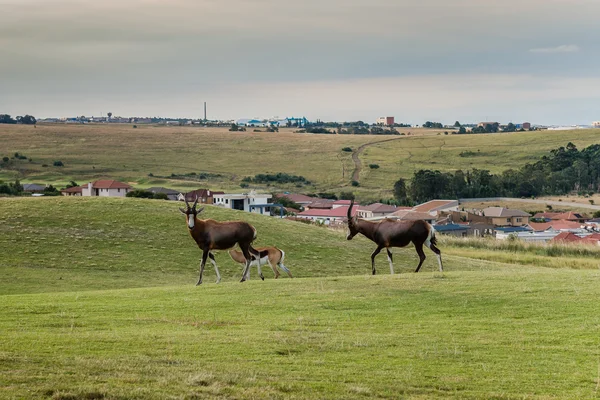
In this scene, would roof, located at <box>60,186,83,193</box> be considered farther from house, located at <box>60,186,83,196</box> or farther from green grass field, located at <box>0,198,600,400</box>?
green grass field, located at <box>0,198,600,400</box>

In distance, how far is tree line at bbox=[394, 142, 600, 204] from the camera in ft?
485

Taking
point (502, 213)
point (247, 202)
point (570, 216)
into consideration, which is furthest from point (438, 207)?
point (247, 202)

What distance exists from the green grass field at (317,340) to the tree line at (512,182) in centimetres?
11840

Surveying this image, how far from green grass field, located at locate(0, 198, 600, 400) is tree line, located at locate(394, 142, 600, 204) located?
388 feet

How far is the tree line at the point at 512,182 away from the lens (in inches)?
5817

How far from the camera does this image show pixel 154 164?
185000 millimetres

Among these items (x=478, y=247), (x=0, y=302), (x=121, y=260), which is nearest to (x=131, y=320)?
(x=0, y=302)

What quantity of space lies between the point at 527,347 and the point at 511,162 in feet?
584

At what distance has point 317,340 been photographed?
17.0m

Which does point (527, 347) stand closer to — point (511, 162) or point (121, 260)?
point (121, 260)

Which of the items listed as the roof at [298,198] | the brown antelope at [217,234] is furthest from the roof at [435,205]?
the brown antelope at [217,234]

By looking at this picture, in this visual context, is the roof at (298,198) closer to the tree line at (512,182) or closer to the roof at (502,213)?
the tree line at (512,182)

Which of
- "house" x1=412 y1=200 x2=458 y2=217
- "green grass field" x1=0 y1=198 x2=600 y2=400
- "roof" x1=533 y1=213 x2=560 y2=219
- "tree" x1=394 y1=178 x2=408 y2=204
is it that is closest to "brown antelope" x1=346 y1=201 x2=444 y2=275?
"green grass field" x1=0 y1=198 x2=600 y2=400

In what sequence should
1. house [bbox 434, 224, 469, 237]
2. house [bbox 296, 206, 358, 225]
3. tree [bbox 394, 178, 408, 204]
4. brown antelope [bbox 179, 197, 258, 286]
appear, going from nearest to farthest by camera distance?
1. brown antelope [bbox 179, 197, 258, 286]
2. house [bbox 434, 224, 469, 237]
3. house [bbox 296, 206, 358, 225]
4. tree [bbox 394, 178, 408, 204]
